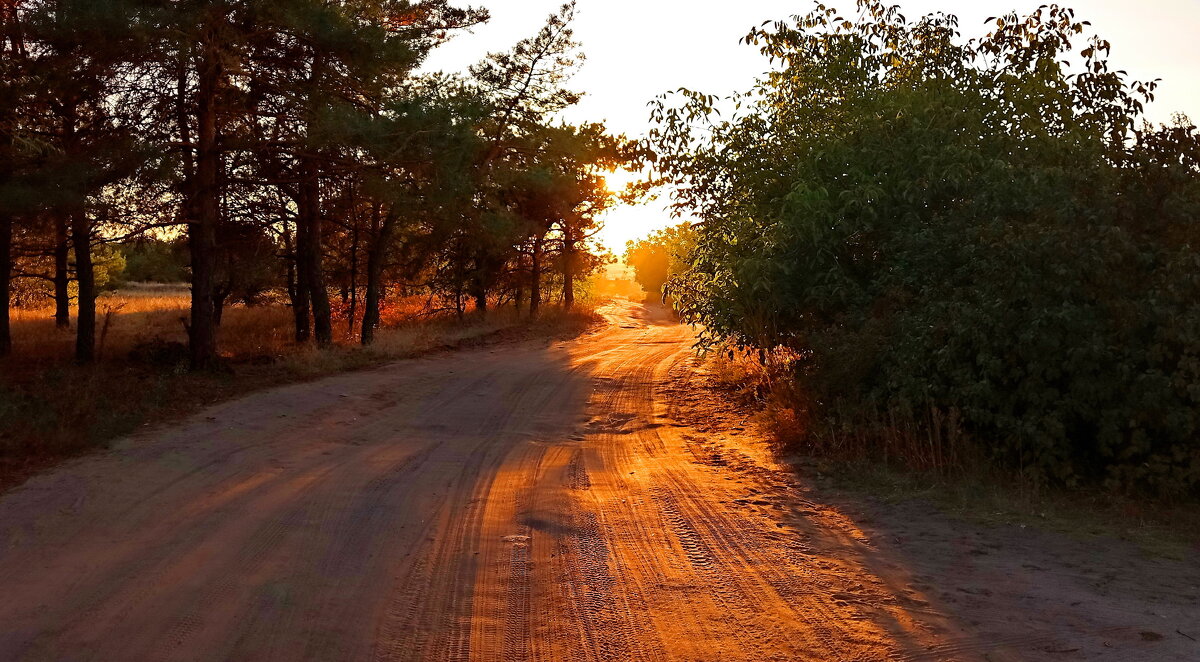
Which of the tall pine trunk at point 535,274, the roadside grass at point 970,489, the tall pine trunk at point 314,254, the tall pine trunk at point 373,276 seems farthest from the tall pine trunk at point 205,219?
the tall pine trunk at point 535,274

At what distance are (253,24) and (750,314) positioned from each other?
9.97 m

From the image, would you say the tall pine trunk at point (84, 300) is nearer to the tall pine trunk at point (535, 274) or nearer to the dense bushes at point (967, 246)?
the dense bushes at point (967, 246)

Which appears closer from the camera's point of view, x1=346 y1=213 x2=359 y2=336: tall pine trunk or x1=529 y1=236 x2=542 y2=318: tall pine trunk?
x1=346 y1=213 x2=359 y2=336: tall pine trunk

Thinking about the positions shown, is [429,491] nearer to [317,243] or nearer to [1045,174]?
[1045,174]

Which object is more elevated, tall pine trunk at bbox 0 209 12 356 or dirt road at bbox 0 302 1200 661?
tall pine trunk at bbox 0 209 12 356

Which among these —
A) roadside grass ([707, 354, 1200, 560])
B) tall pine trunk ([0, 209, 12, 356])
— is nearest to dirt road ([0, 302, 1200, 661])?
roadside grass ([707, 354, 1200, 560])

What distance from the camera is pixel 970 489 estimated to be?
24.9ft

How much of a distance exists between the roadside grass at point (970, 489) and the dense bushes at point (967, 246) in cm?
21

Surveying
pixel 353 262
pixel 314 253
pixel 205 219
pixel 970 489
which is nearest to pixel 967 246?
pixel 970 489

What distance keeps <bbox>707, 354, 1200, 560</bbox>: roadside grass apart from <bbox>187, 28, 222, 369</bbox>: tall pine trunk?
10.5 m

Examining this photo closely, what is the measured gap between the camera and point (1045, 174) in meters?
8.66

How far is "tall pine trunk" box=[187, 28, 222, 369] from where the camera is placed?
1468 centimetres

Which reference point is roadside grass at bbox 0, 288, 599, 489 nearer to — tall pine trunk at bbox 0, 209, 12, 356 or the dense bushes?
tall pine trunk at bbox 0, 209, 12, 356

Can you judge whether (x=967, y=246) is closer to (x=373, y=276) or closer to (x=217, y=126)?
(x=217, y=126)
